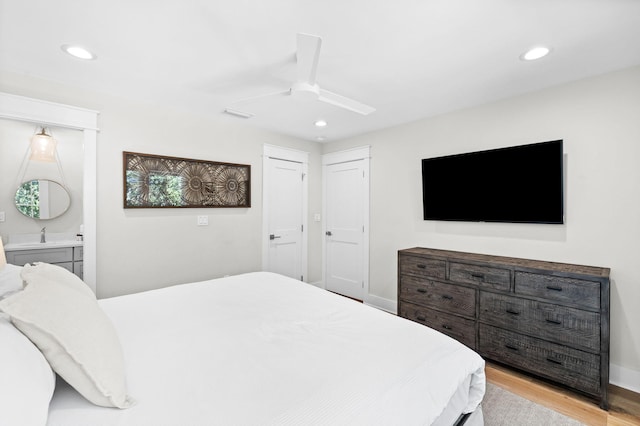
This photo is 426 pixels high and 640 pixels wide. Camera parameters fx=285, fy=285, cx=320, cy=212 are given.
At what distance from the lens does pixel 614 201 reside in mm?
2266

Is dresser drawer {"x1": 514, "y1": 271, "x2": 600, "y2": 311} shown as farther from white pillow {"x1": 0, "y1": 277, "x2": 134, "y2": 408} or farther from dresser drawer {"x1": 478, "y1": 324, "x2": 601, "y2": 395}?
white pillow {"x1": 0, "y1": 277, "x2": 134, "y2": 408}

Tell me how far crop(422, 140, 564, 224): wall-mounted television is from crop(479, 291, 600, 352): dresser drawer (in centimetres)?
77

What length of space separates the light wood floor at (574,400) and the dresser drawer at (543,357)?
88 millimetres

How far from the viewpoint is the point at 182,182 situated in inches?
128

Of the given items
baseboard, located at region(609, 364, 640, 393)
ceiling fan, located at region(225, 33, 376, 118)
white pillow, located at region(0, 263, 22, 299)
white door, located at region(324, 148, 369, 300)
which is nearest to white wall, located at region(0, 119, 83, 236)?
white pillow, located at region(0, 263, 22, 299)

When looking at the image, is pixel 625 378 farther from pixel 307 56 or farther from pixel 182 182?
pixel 182 182

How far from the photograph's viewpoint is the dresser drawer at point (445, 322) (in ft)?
8.60

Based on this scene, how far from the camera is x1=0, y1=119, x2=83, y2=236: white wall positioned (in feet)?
9.73

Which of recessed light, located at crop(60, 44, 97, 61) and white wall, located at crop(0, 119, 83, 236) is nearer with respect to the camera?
recessed light, located at crop(60, 44, 97, 61)

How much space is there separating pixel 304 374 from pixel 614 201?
276 cm

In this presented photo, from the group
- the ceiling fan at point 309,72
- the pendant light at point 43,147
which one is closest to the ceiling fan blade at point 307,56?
the ceiling fan at point 309,72

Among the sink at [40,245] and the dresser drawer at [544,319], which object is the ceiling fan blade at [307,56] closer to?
the dresser drawer at [544,319]

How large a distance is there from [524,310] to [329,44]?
2537 millimetres

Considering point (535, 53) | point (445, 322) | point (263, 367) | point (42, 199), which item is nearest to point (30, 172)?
point (42, 199)
